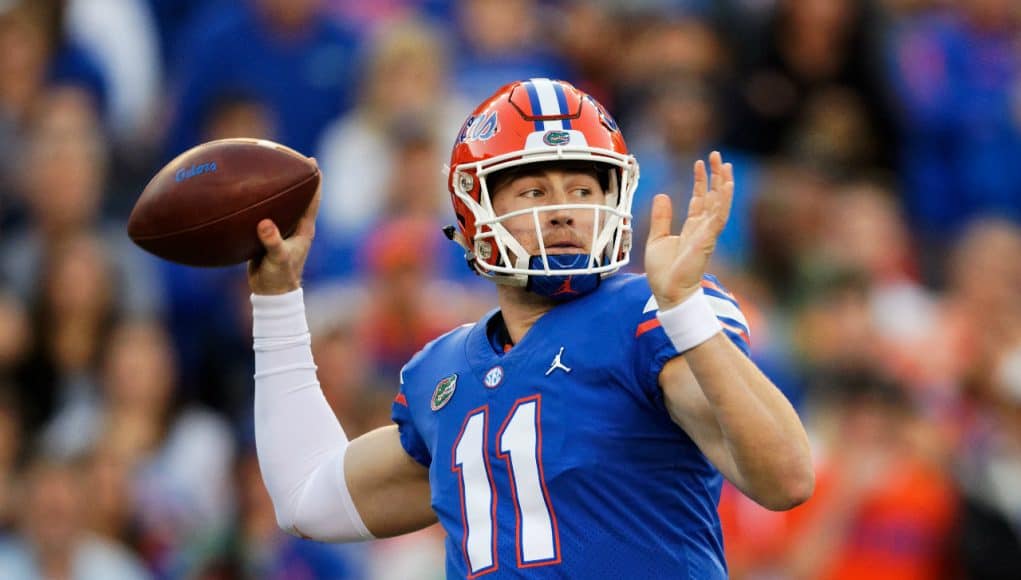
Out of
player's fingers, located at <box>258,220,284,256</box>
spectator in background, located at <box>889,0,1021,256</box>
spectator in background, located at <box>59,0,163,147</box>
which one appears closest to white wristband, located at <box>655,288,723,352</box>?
player's fingers, located at <box>258,220,284,256</box>

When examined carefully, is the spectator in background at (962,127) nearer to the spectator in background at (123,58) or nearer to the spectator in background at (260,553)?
the spectator in background at (260,553)

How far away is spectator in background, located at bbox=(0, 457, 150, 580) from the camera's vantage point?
665 centimetres

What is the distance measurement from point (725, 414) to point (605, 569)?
17.7 inches

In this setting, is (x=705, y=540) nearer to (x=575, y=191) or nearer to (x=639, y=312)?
(x=639, y=312)

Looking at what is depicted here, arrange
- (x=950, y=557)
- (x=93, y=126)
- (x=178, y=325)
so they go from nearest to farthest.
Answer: (x=950, y=557), (x=178, y=325), (x=93, y=126)

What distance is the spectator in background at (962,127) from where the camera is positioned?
8.88 m

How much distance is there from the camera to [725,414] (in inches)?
125

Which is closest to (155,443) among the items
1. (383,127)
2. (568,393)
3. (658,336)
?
(383,127)

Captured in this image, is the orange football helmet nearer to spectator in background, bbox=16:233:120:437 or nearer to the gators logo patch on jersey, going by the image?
the gators logo patch on jersey

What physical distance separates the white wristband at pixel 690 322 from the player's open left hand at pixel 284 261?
115cm

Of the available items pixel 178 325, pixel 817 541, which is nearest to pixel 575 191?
pixel 817 541

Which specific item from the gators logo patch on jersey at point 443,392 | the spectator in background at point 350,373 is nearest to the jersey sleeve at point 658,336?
the gators logo patch on jersey at point 443,392

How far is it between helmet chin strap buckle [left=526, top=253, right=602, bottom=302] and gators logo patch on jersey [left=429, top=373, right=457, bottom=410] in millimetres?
271

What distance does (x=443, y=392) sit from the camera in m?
3.79
